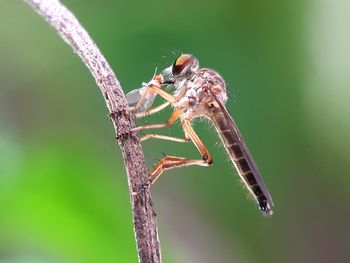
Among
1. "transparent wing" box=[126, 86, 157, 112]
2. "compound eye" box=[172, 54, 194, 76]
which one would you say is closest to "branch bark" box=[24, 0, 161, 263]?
"transparent wing" box=[126, 86, 157, 112]

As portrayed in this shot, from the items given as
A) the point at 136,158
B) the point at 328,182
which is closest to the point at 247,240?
the point at 328,182

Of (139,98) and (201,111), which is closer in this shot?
(139,98)

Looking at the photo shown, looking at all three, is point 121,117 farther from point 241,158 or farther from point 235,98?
point 235,98

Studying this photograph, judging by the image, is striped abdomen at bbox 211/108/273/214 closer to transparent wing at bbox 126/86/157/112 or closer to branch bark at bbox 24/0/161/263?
transparent wing at bbox 126/86/157/112

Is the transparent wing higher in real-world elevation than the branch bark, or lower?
higher

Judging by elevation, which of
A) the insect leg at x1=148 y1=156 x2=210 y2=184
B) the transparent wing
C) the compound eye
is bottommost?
the insect leg at x1=148 y1=156 x2=210 y2=184

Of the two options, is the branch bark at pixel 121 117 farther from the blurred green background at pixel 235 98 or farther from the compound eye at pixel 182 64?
the blurred green background at pixel 235 98

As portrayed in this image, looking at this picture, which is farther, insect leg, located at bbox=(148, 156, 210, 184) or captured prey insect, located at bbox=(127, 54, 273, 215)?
captured prey insect, located at bbox=(127, 54, 273, 215)

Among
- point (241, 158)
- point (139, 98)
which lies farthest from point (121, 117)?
point (241, 158)

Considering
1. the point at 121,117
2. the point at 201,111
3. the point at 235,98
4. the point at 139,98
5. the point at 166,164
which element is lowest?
the point at 121,117
